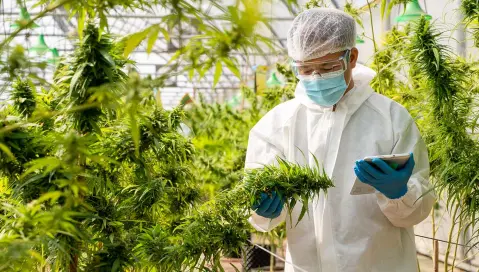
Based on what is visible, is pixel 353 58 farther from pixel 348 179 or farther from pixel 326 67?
pixel 348 179

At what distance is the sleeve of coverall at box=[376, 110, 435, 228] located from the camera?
204cm

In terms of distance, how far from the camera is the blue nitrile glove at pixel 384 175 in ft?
6.23

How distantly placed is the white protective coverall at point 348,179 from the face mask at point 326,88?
0.20ft

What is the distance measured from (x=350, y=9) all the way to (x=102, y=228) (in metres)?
1.90

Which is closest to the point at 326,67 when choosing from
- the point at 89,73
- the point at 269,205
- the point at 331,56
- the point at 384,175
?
the point at 331,56

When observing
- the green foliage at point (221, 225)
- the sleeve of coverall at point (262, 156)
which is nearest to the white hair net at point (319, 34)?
the sleeve of coverall at point (262, 156)

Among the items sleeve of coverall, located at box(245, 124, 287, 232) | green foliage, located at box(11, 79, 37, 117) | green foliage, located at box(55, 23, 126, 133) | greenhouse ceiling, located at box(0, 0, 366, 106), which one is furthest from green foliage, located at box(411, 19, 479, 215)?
green foliage, located at box(11, 79, 37, 117)

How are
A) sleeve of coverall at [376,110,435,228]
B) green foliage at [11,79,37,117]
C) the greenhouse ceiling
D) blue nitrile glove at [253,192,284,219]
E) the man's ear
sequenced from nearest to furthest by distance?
the greenhouse ceiling, green foliage at [11,79,37,117], blue nitrile glove at [253,192,284,219], sleeve of coverall at [376,110,435,228], the man's ear

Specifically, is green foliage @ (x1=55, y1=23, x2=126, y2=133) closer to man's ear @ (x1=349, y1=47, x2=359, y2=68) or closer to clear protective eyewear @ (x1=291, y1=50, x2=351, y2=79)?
clear protective eyewear @ (x1=291, y1=50, x2=351, y2=79)

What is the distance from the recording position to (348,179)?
7.35 feet

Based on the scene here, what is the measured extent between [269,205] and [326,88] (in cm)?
52

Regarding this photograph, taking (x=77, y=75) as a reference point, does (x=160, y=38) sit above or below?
below

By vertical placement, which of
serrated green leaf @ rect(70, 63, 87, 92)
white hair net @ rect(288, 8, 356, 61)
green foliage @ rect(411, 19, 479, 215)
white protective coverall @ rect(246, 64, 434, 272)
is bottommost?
white protective coverall @ rect(246, 64, 434, 272)

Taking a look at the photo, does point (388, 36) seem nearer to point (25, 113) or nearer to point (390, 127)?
point (390, 127)
